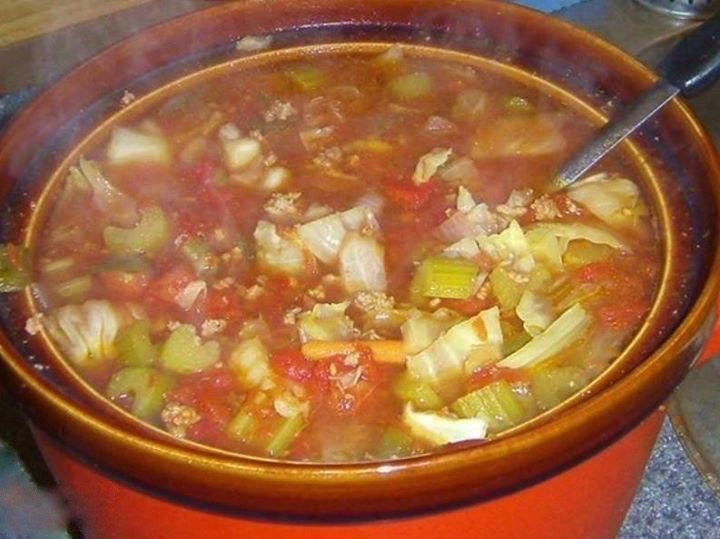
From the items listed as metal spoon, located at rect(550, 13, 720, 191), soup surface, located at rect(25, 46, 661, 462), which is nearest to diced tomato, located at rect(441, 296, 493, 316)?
soup surface, located at rect(25, 46, 661, 462)

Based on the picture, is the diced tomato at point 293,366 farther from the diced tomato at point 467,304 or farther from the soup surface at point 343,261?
the diced tomato at point 467,304

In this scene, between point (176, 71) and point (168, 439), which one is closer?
point (168, 439)

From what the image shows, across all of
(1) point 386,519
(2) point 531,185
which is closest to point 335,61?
(2) point 531,185

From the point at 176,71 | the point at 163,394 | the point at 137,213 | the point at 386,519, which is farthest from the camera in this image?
the point at 176,71

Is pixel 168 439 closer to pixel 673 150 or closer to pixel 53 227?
pixel 53 227

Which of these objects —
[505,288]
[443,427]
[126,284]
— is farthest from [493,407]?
[126,284]

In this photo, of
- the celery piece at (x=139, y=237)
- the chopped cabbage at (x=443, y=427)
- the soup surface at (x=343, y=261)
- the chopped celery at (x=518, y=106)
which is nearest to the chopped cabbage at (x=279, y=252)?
the soup surface at (x=343, y=261)
